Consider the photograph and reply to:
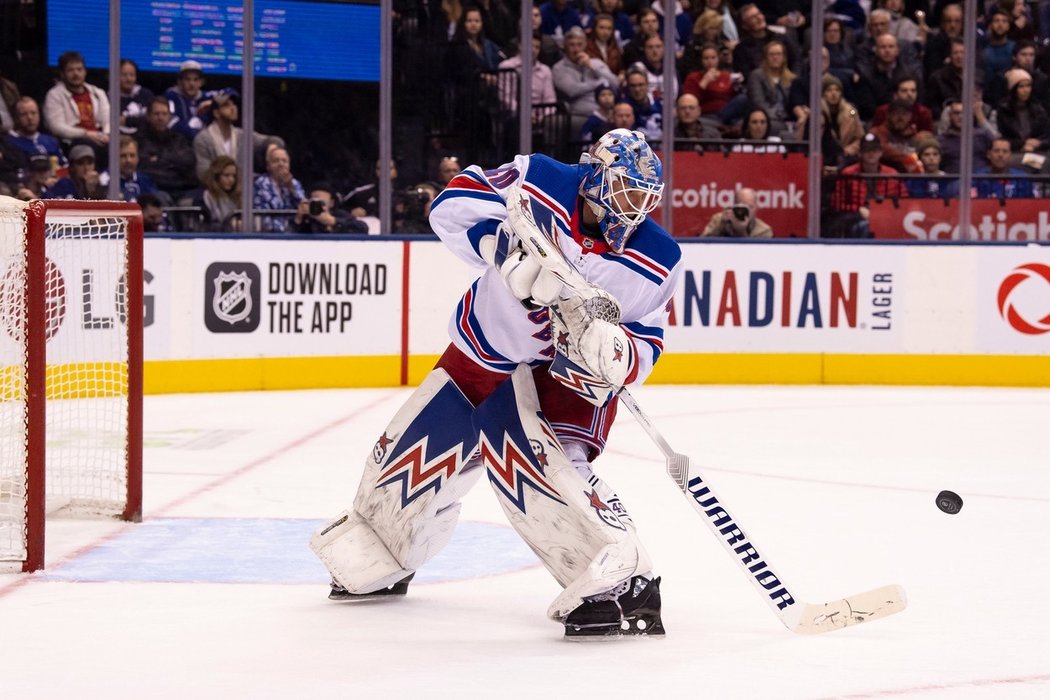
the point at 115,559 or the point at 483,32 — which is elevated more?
the point at 483,32

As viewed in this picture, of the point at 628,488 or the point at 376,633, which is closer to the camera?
the point at 376,633

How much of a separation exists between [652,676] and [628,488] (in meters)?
2.29

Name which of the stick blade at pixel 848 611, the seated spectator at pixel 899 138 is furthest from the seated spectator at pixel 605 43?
the stick blade at pixel 848 611

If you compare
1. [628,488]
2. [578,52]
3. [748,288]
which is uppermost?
[578,52]

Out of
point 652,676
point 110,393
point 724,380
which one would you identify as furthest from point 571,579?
point 724,380

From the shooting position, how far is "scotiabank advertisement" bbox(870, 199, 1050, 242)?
888 cm

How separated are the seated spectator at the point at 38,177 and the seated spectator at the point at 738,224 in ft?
11.5

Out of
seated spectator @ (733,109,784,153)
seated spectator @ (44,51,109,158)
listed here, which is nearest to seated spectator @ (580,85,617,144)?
Result: seated spectator @ (733,109,784,153)

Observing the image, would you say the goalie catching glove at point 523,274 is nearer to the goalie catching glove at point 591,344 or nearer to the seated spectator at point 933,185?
the goalie catching glove at point 591,344

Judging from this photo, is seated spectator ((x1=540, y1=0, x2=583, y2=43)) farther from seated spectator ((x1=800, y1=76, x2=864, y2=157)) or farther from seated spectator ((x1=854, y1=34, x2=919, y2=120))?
seated spectator ((x1=854, y1=34, x2=919, y2=120))

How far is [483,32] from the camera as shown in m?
8.53

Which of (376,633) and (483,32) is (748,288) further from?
(376,633)

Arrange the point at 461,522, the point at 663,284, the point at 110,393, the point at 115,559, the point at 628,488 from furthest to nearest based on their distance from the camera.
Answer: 1. the point at 110,393
2. the point at 628,488
3. the point at 461,522
4. the point at 115,559
5. the point at 663,284

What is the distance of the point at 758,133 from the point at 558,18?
1327mm
